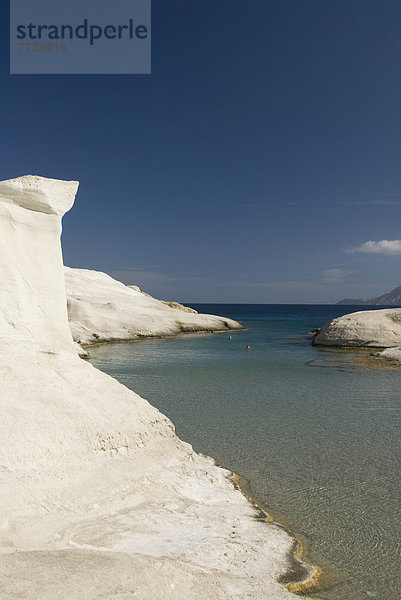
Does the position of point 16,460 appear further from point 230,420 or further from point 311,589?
point 230,420

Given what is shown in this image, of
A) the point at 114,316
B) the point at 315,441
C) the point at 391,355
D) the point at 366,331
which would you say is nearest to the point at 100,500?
the point at 315,441

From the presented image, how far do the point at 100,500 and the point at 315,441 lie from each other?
6248 millimetres

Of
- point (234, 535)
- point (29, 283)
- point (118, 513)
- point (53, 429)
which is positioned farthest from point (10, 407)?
point (29, 283)

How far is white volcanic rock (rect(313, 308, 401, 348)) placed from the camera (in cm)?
3050

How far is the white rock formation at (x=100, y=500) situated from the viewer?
373 cm

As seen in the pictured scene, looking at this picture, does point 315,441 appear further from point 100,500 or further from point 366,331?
point 366,331

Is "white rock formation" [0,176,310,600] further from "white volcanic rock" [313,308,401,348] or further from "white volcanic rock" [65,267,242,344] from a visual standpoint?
"white volcanic rock" [65,267,242,344]

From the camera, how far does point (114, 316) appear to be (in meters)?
40.6

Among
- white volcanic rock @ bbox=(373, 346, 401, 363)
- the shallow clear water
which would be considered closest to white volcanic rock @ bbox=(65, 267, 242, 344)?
the shallow clear water

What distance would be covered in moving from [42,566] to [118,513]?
1929 millimetres

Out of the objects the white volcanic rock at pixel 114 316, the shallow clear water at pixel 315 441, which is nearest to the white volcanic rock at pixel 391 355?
the shallow clear water at pixel 315 441

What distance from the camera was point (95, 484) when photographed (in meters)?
5.79

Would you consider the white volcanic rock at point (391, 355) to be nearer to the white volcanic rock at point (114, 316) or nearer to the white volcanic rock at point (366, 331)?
the white volcanic rock at point (366, 331)

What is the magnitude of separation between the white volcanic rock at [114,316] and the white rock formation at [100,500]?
27684 millimetres
